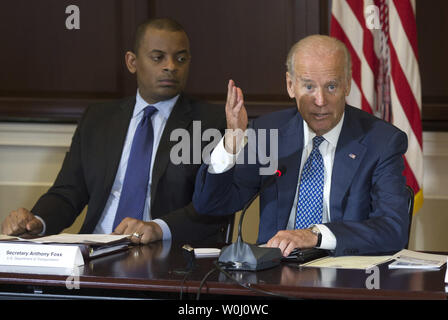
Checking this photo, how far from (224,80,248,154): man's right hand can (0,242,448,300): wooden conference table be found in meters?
0.51

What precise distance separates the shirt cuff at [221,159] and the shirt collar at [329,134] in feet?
1.00

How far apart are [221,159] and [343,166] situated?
0.45 m

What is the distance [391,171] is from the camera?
8.21ft

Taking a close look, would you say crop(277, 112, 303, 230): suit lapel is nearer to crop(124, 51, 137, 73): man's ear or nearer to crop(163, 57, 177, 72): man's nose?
crop(163, 57, 177, 72): man's nose

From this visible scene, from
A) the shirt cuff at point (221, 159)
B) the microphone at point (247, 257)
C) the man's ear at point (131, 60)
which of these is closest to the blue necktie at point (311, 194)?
the shirt cuff at point (221, 159)

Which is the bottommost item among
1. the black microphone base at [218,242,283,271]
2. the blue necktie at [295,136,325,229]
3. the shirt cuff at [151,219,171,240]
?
the shirt cuff at [151,219,171,240]

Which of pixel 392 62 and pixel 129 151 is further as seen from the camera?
pixel 392 62

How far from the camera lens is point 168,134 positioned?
123 inches

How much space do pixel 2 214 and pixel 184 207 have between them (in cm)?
195

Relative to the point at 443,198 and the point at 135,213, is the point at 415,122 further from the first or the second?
the point at 135,213

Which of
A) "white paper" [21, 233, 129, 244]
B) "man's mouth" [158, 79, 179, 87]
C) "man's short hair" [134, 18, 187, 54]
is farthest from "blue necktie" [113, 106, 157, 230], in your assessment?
"white paper" [21, 233, 129, 244]

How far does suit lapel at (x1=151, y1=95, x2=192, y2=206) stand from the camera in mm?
3047

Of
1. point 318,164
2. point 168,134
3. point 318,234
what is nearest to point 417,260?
point 318,234

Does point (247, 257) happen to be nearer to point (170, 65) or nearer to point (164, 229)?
point (164, 229)
